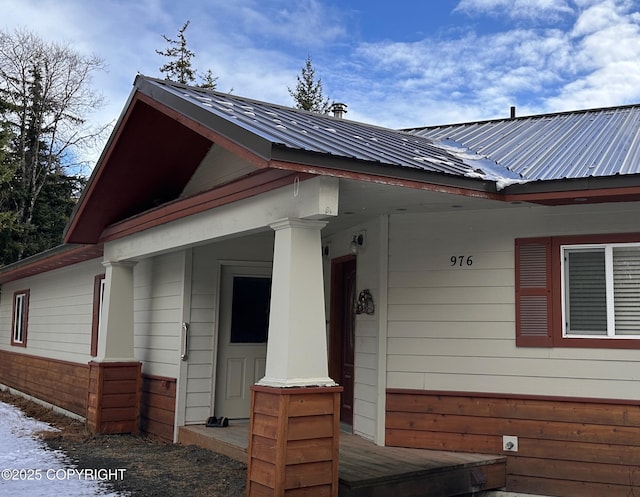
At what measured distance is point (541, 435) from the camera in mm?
5441

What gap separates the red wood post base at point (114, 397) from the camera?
8219 mm

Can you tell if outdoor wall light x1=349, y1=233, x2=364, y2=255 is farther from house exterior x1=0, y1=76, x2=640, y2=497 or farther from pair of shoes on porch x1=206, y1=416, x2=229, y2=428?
pair of shoes on porch x1=206, y1=416, x2=229, y2=428

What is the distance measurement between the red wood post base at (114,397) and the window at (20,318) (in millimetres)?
7257

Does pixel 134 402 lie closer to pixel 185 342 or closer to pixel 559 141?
pixel 185 342

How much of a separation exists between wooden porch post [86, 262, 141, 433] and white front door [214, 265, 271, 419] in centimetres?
131

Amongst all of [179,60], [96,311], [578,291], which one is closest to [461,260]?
[578,291]

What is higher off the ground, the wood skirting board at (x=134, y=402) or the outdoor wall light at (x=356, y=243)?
the outdoor wall light at (x=356, y=243)

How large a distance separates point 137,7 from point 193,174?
15.1m

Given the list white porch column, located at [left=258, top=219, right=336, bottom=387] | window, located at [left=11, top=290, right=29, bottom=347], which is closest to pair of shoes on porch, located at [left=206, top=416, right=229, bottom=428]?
white porch column, located at [left=258, top=219, right=336, bottom=387]

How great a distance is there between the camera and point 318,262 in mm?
4750

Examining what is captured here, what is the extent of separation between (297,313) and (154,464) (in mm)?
2943

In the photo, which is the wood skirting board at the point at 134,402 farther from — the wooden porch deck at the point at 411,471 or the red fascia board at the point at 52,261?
the wooden porch deck at the point at 411,471

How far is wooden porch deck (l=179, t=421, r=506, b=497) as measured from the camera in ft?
15.9

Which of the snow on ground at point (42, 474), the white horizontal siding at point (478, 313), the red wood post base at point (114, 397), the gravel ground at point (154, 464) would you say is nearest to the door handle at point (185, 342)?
the gravel ground at point (154, 464)
